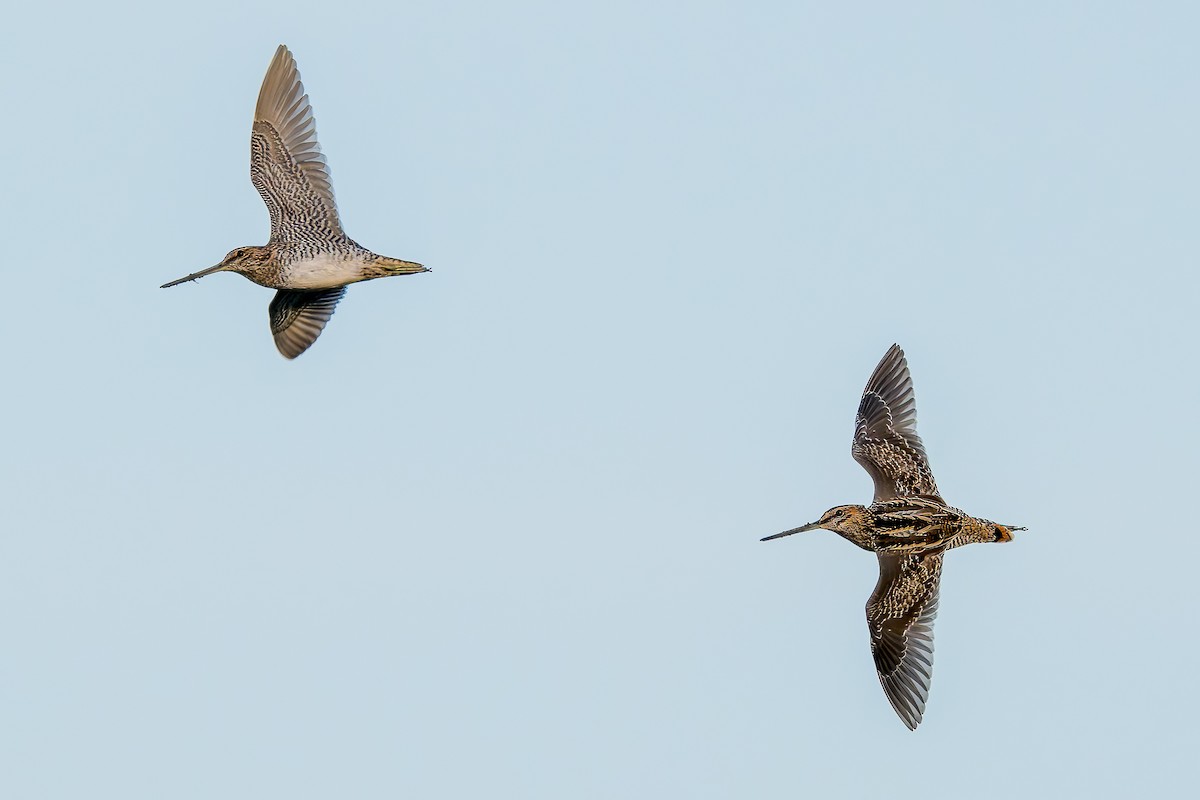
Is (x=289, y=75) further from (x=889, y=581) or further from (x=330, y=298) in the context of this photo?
(x=889, y=581)

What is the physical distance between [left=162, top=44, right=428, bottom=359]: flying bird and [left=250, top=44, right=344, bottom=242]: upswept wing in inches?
0.5

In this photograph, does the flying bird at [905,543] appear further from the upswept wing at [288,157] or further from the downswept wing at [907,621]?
the upswept wing at [288,157]

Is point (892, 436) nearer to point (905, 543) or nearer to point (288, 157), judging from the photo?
point (905, 543)

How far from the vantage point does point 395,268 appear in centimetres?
2361

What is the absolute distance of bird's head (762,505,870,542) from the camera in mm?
22328

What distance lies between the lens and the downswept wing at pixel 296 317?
25.6 meters

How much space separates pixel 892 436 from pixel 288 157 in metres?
9.27

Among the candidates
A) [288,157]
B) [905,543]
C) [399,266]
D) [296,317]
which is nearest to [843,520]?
[905,543]

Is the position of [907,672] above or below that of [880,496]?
below

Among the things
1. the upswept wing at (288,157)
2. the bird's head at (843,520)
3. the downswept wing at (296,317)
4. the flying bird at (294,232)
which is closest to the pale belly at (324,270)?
the flying bird at (294,232)

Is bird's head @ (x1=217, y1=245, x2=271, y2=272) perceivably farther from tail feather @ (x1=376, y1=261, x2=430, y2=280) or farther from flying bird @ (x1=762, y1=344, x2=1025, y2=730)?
flying bird @ (x1=762, y1=344, x2=1025, y2=730)

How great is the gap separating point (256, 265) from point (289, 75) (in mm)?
3176

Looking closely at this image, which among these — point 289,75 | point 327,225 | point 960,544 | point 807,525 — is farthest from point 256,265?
point 960,544

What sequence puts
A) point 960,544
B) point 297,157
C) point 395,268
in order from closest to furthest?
point 960,544 < point 395,268 < point 297,157
